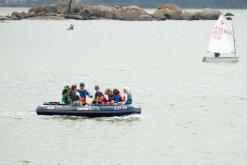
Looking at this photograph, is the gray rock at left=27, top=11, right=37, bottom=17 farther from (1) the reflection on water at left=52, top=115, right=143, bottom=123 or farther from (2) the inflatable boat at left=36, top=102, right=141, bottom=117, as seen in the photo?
(2) the inflatable boat at left=36, top=102, right=141, bottom=117

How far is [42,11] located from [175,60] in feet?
351

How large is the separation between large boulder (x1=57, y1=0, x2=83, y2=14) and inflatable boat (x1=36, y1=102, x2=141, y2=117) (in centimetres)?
13772

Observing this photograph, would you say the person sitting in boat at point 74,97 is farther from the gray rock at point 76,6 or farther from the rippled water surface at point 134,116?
the gray rock at point 76,6

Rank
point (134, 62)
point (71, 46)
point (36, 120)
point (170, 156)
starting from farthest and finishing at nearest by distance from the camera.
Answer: point (71, 46), point (134, 62), point (36, 120), point (170, 156)

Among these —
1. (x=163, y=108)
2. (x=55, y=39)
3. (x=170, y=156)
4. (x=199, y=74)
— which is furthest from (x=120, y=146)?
(x=55, y=39)

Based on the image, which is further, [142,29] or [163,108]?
[142,29]

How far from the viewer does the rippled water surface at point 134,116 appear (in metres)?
38.9

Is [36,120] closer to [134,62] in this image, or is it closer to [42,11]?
[134,62]

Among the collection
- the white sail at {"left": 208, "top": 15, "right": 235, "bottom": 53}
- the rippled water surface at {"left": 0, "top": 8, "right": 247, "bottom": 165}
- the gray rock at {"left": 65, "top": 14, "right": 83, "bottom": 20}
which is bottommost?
the rippled water surface at {"left": 0, "top": 8, "right": 247, "bottom": 165}

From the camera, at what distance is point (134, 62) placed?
88938 millimetres

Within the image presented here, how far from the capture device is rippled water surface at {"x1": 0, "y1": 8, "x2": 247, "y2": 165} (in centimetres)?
3894

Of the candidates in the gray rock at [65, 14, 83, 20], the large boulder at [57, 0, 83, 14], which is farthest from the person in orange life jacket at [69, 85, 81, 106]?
the gray rock at [65, 14, 83, 20]

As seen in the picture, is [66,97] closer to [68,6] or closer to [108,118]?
[108,118]

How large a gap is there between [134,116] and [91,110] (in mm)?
2406
